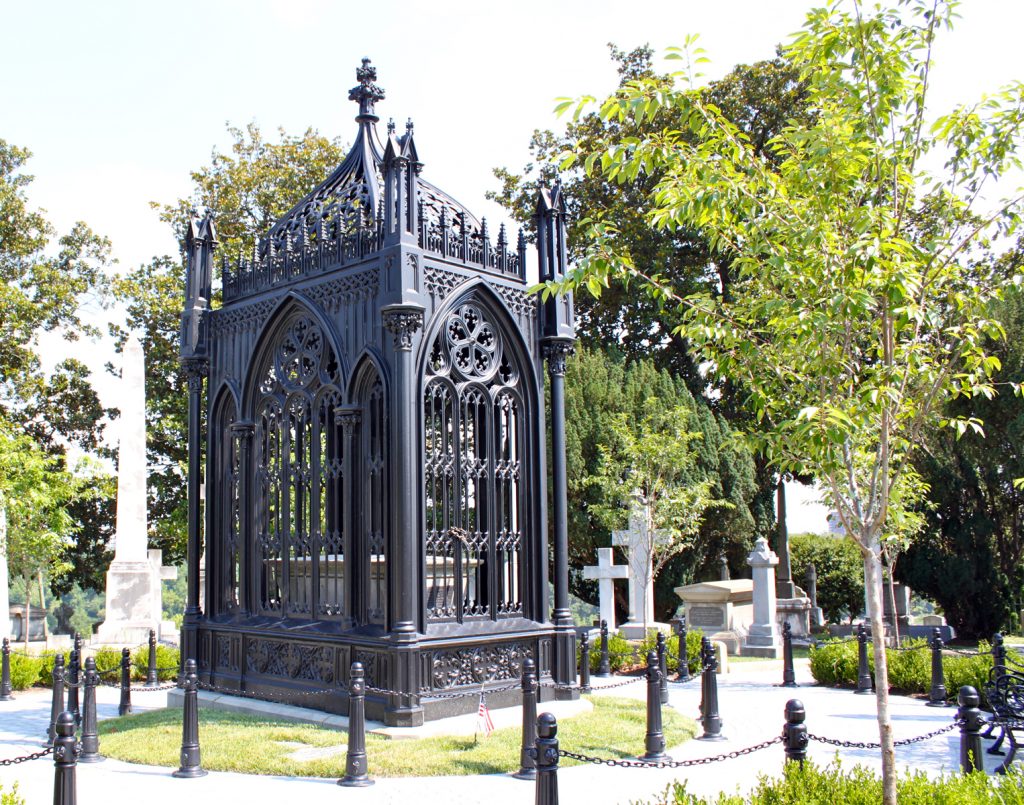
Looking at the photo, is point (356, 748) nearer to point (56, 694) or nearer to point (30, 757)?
point (30, 757)

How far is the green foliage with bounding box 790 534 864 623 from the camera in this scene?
3484cm

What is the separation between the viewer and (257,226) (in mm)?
31672

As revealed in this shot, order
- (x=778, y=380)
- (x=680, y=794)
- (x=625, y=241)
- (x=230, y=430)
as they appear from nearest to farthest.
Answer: (x=680, y=794) → (x=778, y=380) → (x=230, y=430) → (x=625, y=241)

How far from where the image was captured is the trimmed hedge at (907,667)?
13266 millimetres

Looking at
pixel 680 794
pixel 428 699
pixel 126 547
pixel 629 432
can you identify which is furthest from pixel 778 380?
pixel 126 547

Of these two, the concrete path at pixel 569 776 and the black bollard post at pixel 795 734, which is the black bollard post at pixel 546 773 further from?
the black bollard post at pixel 795 734

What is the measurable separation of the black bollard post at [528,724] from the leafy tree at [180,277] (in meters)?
23.4

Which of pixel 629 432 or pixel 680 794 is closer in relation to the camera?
pixel 680 794

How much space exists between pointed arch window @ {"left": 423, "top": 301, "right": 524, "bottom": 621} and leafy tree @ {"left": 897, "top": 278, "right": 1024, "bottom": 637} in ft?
62.2

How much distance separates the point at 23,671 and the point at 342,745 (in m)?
10.3

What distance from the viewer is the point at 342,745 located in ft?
31.0

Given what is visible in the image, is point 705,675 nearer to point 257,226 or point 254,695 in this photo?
point 254,695

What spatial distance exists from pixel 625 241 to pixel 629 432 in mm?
8329

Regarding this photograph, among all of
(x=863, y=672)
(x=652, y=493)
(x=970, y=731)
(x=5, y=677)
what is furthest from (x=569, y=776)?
(x=652, y=493)
